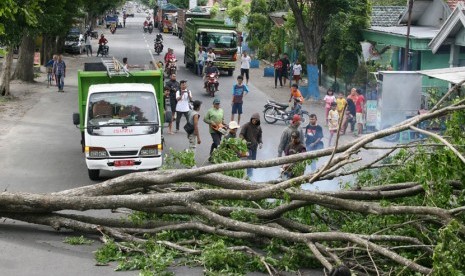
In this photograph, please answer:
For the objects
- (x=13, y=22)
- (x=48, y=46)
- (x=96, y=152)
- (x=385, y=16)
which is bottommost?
(x=96, y=152)

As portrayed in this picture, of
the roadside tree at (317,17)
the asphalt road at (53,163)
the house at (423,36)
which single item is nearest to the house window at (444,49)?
the house at (423,36)

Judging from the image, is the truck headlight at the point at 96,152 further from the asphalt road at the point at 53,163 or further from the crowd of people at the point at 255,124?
the crowd of people at the point at 255,124

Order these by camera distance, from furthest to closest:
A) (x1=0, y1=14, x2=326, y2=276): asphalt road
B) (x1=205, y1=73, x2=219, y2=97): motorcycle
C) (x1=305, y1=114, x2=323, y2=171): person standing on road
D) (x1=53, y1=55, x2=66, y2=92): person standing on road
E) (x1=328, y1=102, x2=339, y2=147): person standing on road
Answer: (x1=53, y1=55, x2=66, y2=92): person standing on road, (x1=205, y1=73, x2=219, y2=97): motorcycle, (x1=328, y1=102, x2=339, y2=147): person standing on road, (x1=305, y1=114, x2=323, y2=171): person standing on road, (x1=0, y1=14, x2=326, y2=276): asphalt road

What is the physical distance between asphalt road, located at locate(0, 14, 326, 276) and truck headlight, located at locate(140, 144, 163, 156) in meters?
1.40

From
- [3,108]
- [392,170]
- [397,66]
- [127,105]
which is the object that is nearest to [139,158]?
[127,105]

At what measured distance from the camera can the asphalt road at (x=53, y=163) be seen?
1220 centimetres

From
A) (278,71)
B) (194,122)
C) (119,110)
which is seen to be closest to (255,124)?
(194,122)

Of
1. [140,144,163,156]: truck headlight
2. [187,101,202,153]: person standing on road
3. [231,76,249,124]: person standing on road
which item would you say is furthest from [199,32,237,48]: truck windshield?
[140,144,163,156]: truck headlight

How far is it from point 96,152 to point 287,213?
21.7ft

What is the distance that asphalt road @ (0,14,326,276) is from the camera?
480 inches

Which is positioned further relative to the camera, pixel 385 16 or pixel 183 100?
pixel 385 16

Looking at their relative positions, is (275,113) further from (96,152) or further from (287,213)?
(287,213)

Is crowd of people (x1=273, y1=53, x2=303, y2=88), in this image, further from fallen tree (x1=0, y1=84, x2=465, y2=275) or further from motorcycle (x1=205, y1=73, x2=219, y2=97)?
fallen tree (x1=0, y1=84, x2=465, y2=275)

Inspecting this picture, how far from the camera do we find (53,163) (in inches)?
832
